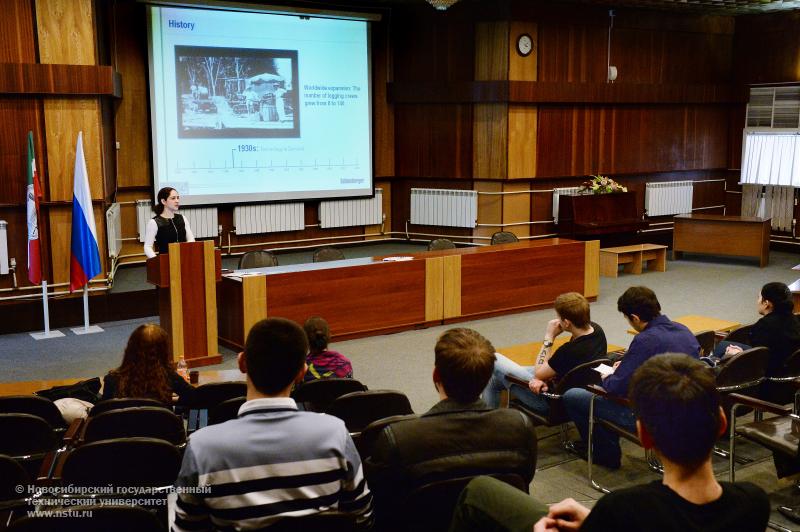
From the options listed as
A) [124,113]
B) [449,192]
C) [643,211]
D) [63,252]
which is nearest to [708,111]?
[643,211]

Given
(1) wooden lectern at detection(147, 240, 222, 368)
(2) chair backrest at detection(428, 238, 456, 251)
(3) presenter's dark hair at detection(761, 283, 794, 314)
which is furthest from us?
(2) chair backrest at detection(428, 238, 456, 251)

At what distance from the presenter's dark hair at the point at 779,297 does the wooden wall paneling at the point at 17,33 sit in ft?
23.9

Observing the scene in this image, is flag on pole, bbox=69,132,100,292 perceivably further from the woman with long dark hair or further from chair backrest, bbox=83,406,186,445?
chair backrest, bbox=83,406,186,445

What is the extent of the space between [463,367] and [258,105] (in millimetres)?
9633

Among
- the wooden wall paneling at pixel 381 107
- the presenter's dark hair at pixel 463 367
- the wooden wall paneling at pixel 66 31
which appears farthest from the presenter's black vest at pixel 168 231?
the wooden wall paneling at pixel 381 107

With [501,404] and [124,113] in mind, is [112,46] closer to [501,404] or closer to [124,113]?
[124,113]

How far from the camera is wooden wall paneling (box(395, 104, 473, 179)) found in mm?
12875

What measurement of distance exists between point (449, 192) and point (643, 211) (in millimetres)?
3679

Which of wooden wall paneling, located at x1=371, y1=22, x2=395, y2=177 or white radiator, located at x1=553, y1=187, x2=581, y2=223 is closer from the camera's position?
wooden wall paneling, located at x1=371, y1=22, x2=395, y2=177

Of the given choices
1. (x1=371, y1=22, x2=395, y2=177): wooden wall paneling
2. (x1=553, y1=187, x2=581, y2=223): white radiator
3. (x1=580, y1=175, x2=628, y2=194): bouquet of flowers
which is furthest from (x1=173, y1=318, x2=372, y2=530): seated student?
(x1=553, y1=187, x2=581, y2=223): white radiator

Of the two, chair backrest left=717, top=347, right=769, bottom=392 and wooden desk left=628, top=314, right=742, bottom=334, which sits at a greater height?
chair backrest left=717, top=347, right=769, bottom=392

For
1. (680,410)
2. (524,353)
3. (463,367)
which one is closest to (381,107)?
(524,353)

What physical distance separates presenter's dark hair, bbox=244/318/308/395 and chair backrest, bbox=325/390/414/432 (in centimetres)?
150

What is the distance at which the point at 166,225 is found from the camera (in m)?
7.41
